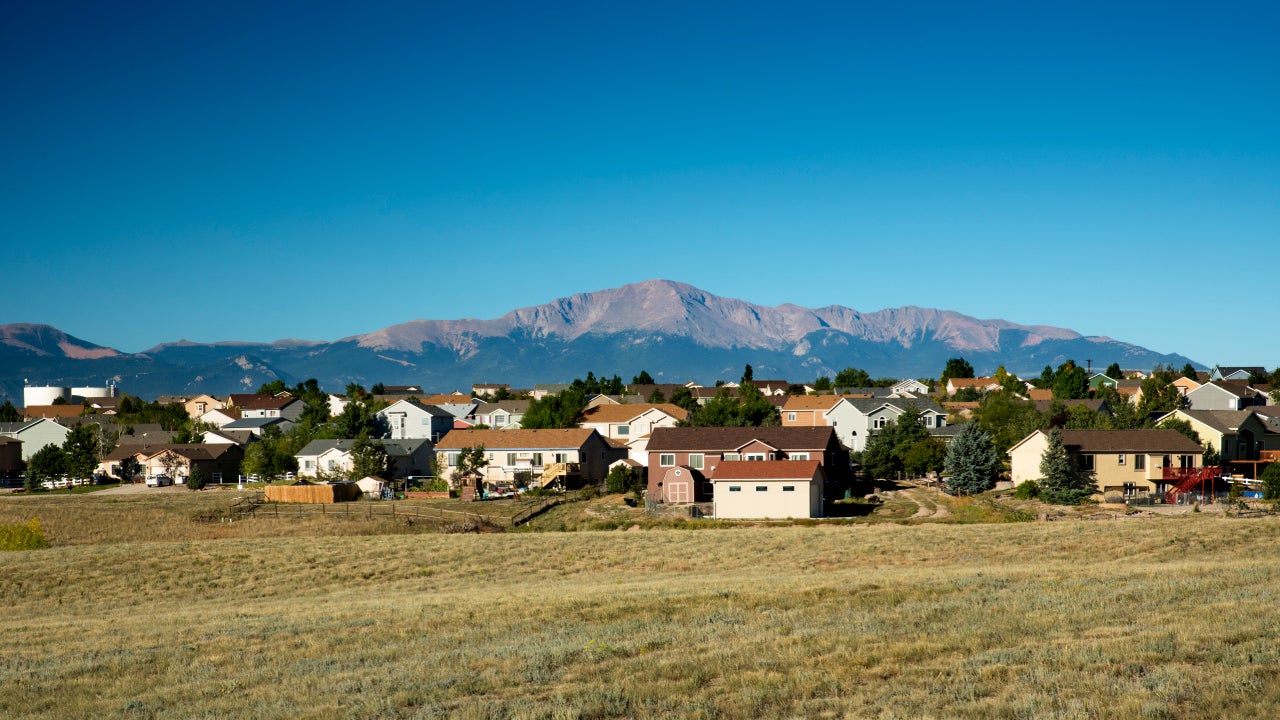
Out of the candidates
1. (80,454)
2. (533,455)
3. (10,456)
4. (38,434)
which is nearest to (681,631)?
(533,455)

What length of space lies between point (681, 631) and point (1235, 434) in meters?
65.3

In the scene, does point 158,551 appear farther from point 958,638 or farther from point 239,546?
point 958,638

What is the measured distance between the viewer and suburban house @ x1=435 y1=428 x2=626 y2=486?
78.5 metres

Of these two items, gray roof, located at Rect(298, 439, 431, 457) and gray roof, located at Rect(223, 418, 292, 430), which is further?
gray roof, located at Rect(223, 418, 292, 430)

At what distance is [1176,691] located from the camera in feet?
41.7

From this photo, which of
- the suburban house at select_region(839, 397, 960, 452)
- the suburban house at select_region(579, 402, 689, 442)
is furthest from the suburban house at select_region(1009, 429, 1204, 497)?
the suburban house at select_region(579, 402, 689, 442)

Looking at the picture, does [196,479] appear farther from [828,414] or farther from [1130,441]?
[1130,441]

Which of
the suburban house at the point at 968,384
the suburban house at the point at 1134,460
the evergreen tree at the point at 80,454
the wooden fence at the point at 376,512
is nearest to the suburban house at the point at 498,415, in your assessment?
the evergreen tree at the point at 80,454

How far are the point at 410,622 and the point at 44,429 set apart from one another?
113252 millimetres

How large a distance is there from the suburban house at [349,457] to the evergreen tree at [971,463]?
145 feet

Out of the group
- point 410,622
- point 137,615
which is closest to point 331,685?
point 410,622

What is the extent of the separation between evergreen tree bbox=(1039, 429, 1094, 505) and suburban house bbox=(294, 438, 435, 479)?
5009cm

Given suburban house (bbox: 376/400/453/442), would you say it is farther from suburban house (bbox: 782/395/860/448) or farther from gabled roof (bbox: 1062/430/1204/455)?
gabled roof (bbox: 1062/430/1204/455)

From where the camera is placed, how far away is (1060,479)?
58.7 meters
